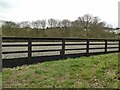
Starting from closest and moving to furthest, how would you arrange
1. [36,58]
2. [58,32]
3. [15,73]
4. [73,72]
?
[73,72]
[15,73]
[36,58]
[58,32]

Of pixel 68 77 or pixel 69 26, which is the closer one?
pixel 68 77

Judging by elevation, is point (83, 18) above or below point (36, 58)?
above

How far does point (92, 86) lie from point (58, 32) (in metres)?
33.0

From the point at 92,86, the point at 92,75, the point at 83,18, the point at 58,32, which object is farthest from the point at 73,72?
the point at 83,18

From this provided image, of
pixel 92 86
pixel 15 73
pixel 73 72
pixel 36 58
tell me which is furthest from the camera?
pixel 36 58

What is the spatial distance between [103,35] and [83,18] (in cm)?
1781

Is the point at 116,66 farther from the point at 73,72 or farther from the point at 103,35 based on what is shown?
the point at 103,35

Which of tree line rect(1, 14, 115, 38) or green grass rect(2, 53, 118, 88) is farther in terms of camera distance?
tree line rect(1, 14, 115, 38)

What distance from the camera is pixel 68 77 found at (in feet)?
23.8

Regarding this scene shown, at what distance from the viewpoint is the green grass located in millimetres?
6628

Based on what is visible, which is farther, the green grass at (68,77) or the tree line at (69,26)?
the tree line at (69,26)

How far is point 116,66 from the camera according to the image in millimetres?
8031

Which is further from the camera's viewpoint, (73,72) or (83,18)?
(83,18)

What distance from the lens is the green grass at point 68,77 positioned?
6.63 m
